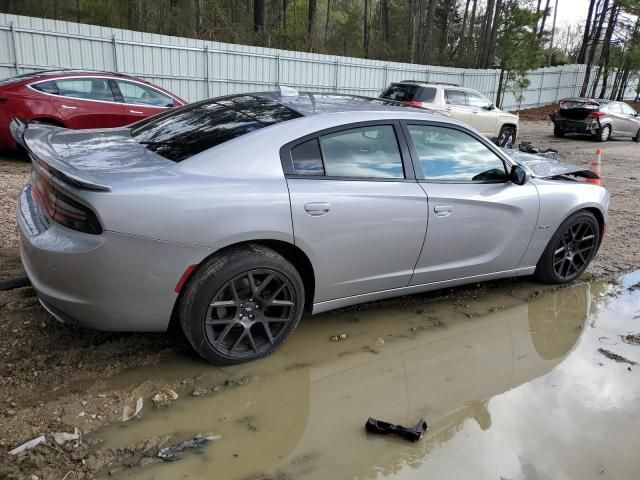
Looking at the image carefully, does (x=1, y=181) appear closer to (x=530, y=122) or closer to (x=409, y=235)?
(x=409, y=235)

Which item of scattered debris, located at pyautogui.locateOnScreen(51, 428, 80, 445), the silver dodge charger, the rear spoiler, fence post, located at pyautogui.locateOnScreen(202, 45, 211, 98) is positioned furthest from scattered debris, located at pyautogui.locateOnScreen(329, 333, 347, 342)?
fence post, located at pyautogui.locateOnScreen(202, 45, 211, 98)

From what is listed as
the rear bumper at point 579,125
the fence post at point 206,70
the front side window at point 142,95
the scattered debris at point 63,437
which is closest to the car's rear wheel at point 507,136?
the rear bumper at point 579,125

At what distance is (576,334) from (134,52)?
14067 mm

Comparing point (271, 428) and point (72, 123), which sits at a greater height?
point (72, 123)

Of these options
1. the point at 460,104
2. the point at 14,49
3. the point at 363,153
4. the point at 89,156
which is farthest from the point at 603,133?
the point at 89,156

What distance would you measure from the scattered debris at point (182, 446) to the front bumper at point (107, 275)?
0.67 meters

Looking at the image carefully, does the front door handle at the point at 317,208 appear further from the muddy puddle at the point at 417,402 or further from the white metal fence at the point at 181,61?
the white metal fence at the point at 181,61

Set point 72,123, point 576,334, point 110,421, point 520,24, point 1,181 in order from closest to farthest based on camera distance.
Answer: point 110,421 → point 576,334 → point 1,181 → point 72,123 → point 520,24

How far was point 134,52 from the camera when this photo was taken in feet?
49.0

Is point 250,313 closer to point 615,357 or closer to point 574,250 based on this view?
point 615,357

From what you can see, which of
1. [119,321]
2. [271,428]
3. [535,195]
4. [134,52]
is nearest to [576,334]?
[535,195]

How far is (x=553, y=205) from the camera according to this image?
4.55m

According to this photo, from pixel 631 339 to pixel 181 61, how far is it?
47.8ft

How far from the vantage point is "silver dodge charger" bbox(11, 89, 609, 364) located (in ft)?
9.39
